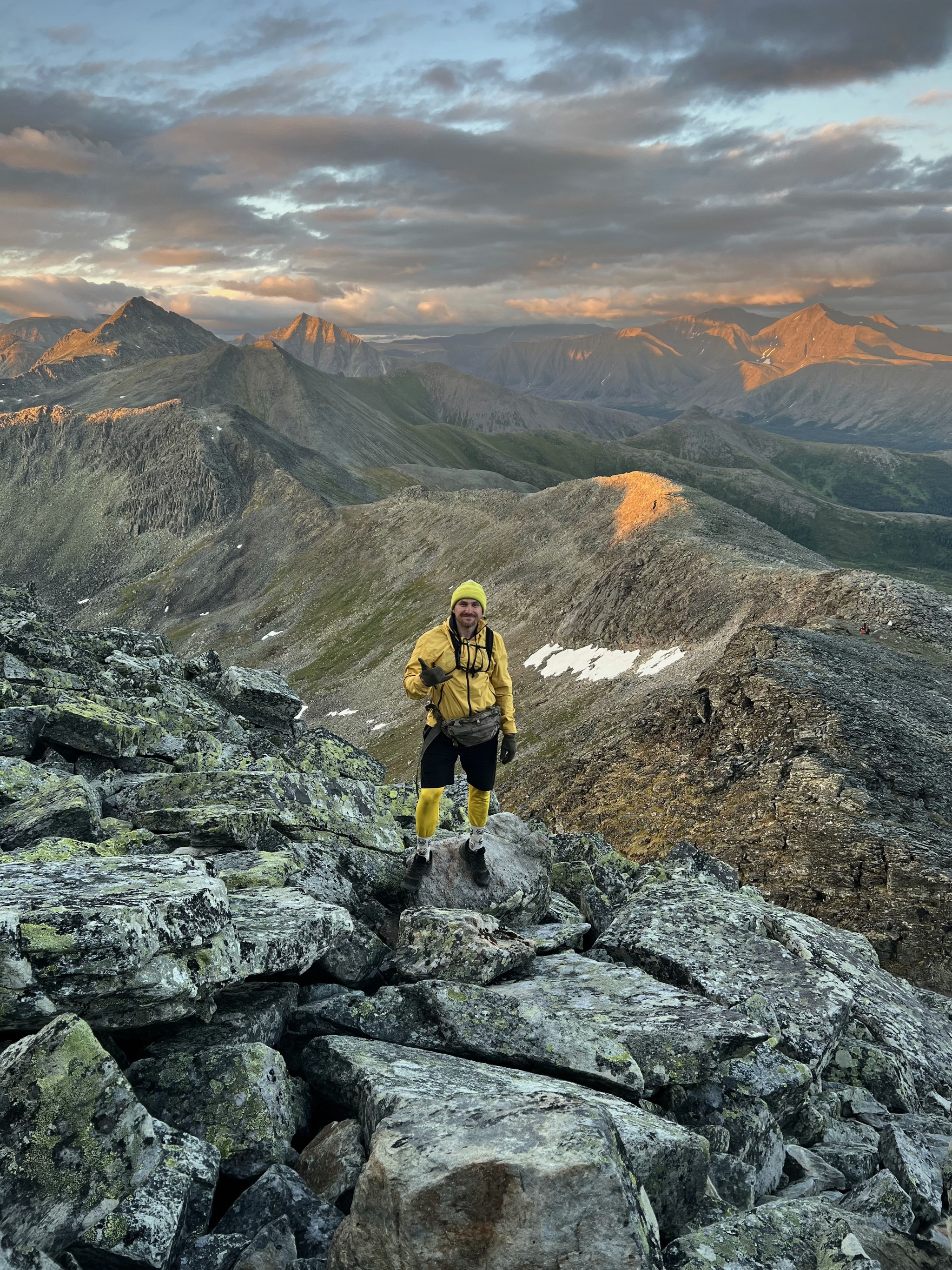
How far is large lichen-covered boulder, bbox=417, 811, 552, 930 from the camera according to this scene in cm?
1499

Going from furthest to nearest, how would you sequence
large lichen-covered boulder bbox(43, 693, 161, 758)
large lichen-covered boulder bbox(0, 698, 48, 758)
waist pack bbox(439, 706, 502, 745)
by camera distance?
large lichen-covered boulder bbox(43, 693, 161, 758)
large lichen-covered boulder bbox(0, 698, 48, 758)
waist pack bbox(439, 706, 502, 745)

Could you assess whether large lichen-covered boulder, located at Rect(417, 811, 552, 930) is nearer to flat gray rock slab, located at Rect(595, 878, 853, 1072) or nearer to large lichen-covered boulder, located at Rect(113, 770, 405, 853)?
flat gray rock slab, located at Rect(595, 878, 853, 1072)

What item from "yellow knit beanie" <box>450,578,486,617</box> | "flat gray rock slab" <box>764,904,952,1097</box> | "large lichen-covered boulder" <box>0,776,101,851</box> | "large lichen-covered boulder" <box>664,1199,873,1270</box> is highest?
"yellow knit beanie" <box>450,578,486,617</box>

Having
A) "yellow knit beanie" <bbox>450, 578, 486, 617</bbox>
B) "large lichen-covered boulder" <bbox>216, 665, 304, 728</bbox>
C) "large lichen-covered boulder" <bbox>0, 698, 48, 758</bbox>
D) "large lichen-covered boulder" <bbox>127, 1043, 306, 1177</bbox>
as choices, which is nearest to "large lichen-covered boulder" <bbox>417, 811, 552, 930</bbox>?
"yellow knit beanie" <bbox>450, 578, 486, 617</bbox>

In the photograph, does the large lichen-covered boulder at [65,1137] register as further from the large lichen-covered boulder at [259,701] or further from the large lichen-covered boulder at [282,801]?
the large lichen-covered boulder at [259,701]

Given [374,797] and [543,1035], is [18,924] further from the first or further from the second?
[374,797]

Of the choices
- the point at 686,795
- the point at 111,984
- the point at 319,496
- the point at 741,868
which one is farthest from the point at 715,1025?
the point at 319,496

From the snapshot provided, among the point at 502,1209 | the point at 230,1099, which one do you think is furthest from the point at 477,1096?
the point at 230,1099

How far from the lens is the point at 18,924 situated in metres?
7.88

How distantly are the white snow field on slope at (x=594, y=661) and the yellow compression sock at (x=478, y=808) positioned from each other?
52.3m

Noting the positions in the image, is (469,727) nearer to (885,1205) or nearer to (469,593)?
(469,593)

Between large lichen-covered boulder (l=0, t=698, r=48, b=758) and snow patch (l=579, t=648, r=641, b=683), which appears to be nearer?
large lichen-covered boulder (l=0, t=698, r=48, b=758)

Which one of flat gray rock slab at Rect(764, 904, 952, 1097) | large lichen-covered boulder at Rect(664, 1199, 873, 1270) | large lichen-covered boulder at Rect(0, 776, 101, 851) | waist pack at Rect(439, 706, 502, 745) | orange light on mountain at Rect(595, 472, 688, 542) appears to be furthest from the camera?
orange light on mountain at Rect(595, 472, 688, 542)

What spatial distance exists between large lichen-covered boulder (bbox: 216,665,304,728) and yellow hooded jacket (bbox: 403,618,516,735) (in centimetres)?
1557
